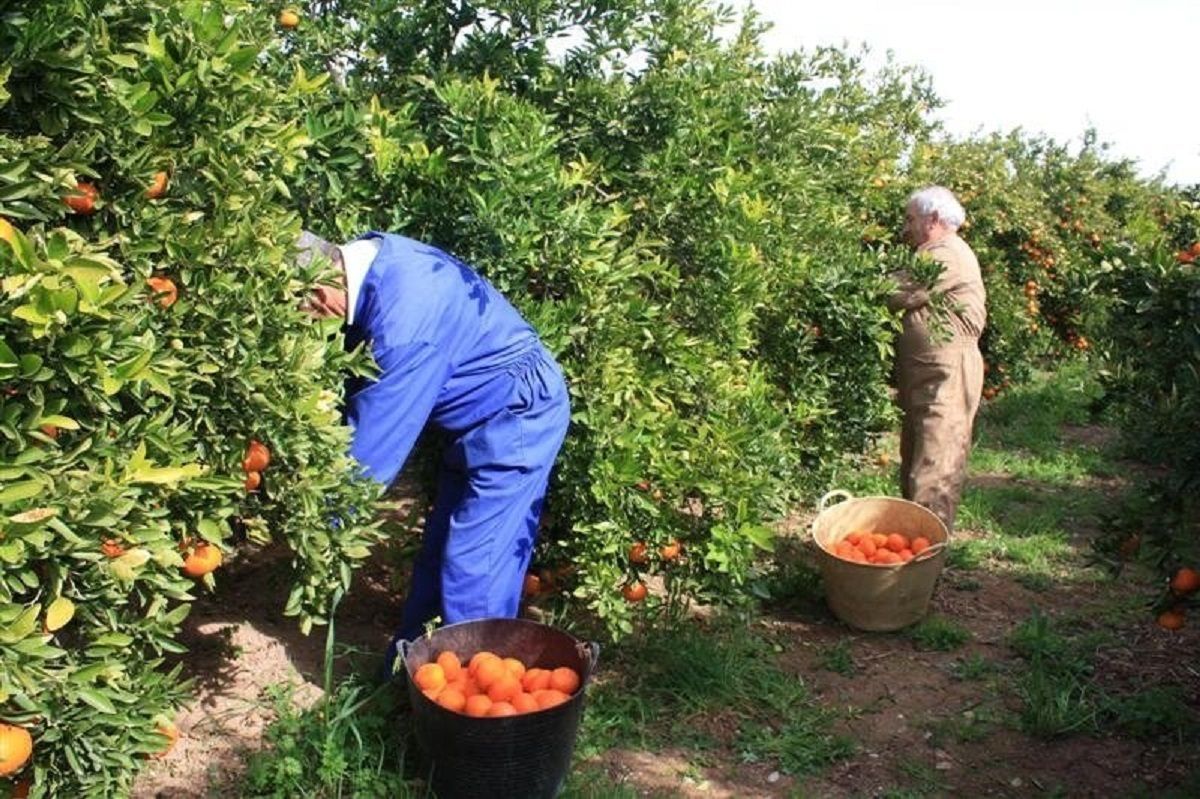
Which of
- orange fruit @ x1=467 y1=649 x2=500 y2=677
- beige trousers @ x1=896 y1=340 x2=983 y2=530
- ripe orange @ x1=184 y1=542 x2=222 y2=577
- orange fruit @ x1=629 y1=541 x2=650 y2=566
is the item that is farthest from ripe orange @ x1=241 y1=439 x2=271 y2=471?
beige trousers @ x1=896 y1=340 x2=983 y2=530

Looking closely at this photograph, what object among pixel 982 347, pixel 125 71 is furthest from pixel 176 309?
pixel 982 347

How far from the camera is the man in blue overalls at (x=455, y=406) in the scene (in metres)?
3.34

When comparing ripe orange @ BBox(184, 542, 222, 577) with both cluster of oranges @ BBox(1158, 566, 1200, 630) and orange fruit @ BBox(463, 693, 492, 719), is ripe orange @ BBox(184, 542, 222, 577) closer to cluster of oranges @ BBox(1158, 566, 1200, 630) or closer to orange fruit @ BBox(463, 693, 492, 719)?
orange fruit @ BBox(463, 693, 492, 719)

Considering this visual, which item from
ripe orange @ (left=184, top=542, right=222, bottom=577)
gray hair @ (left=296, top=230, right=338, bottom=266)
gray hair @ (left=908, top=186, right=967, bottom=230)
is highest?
gray hair @ (left=908, top=186, right=967, bottom=230)

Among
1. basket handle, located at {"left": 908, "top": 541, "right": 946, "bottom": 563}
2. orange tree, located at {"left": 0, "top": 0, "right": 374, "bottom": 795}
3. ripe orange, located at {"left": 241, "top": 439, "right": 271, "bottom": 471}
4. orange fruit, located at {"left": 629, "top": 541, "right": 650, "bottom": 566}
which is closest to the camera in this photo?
orange tree, located at {"left": 0, "top": 0, "right": 374, "bottom": 795}

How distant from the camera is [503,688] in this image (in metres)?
3.20

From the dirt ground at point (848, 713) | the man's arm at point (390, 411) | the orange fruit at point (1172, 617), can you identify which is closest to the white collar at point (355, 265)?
the man's arm at point (390, 411)

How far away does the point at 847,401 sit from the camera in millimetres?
5680

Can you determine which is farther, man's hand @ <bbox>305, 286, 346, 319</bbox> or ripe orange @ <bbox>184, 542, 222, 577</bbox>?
man's hand @ <bbox>305, 286, 346, 319</bbox>

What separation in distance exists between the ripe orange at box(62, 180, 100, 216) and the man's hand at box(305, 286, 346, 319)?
0.78 m

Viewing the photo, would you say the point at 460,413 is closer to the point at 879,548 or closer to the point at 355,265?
the point at 355,265

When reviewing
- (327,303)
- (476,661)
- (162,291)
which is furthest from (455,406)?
(162,291)

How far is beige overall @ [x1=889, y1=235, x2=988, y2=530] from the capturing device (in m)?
5.86

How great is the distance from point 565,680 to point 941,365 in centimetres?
337
